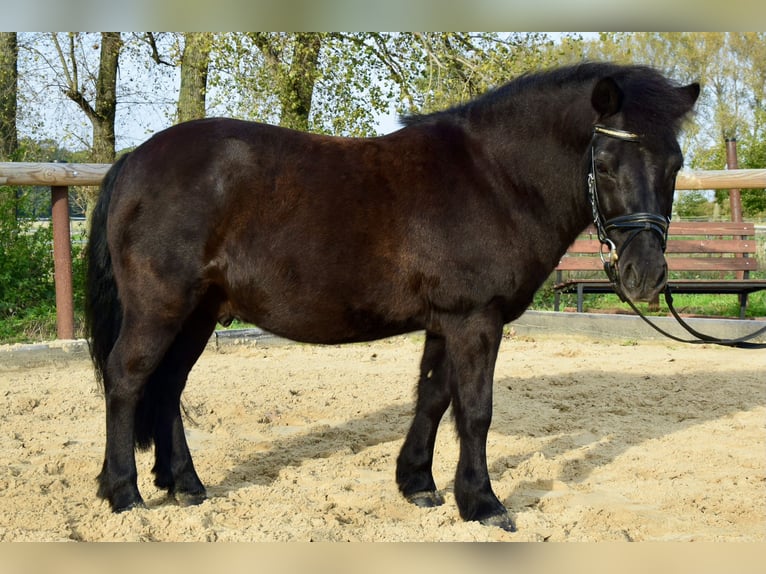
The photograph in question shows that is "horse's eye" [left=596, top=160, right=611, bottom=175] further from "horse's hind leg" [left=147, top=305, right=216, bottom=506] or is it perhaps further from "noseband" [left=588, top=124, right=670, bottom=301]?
"horse's hind leg" [left=147, top=305, right=216, bottom=506]

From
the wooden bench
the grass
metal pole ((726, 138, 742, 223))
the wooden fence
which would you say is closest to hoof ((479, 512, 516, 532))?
the wooden fence

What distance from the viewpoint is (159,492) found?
4180 mm

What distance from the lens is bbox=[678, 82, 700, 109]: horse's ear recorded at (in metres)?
3.64

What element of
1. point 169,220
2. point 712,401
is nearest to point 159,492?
point 169,220

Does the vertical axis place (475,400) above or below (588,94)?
below

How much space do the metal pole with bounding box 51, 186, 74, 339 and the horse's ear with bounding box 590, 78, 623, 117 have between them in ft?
19.6

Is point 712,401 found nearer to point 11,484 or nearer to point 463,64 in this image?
point 11,484

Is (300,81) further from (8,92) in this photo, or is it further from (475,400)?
(475,400)

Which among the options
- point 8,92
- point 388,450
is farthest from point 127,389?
point 8,92

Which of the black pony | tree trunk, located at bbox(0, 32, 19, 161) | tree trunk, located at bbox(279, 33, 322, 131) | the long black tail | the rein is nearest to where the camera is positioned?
the rein

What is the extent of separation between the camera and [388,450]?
493cm

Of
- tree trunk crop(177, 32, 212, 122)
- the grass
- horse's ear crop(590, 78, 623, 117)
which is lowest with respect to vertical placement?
the grass

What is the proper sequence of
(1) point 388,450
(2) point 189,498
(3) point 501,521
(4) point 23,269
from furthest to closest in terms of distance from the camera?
1. (4) point 23,269
2. (1) point 388,450
3. (2) point 189,498
4. (3) point 501,521

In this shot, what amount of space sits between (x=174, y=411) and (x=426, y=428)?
53.3 inches
